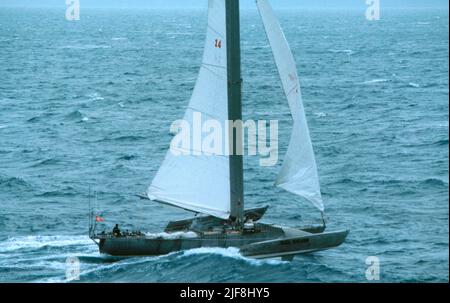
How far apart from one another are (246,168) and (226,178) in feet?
76.6

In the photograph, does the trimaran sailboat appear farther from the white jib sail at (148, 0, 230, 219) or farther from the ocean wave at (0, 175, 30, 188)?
the ocean wave at (0, 175, 30, 188)

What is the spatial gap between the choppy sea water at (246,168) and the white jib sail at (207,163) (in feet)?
9.88

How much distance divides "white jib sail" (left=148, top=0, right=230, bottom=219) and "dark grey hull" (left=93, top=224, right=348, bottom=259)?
1.66 m

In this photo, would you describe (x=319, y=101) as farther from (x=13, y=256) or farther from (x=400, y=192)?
(x=13, y=256)

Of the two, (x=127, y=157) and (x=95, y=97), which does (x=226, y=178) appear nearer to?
(x=127, y=157)

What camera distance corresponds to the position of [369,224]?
55.4 meters

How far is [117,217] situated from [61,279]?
12.8 m

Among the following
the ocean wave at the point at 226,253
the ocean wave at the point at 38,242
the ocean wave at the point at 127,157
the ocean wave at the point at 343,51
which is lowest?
the ocean wave at the point at 38,242
